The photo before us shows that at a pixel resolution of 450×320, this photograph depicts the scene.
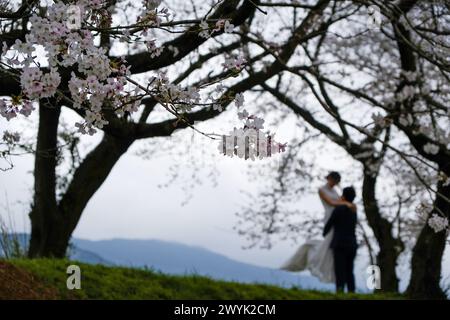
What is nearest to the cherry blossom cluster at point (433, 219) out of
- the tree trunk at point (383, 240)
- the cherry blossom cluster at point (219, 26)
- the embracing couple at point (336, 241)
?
the embracing couple at point (336, 241)

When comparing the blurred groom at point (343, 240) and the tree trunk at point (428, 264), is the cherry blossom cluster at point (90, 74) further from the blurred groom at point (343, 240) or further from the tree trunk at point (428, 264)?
the tree trunk at point (428, 264)

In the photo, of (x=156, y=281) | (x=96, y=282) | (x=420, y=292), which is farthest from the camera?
(x=420, y=292)

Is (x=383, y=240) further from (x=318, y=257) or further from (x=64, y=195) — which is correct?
(x=64, y=195)

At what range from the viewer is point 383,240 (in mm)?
10570

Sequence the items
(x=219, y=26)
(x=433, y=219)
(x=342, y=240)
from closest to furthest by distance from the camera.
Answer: (x=219, y=26) → (x=433, y=219) → (x=342, y=240)

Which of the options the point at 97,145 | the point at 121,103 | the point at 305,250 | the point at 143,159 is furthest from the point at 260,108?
the point at 121,103

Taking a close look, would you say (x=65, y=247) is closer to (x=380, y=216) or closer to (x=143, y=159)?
(x=143, y=159)

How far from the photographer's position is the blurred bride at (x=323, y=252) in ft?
28.5

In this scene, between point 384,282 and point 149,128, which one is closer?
point 149,128

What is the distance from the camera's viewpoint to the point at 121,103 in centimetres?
318

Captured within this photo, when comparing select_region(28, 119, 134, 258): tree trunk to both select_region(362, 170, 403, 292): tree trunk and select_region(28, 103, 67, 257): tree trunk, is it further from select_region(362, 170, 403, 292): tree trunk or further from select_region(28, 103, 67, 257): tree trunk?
select_region(362, 170, 403, 292): tree trunk

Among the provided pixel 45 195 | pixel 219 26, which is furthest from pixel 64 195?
pixel 219 26

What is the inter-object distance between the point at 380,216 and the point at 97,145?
4.73 metres

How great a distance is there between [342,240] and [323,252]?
566 mm
